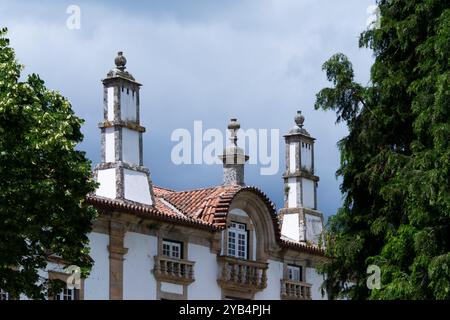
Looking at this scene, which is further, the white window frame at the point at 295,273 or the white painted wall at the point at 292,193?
the white painted wall at the point at 292,193

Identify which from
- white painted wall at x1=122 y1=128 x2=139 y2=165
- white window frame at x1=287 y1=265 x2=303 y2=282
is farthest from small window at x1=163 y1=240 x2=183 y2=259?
white window frame at x1=287 y1=265 x2=303 y2=282

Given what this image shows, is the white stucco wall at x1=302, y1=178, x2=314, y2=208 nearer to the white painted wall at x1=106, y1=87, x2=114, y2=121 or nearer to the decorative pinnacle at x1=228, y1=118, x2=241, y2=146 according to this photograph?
the decorative pinnacle at x1=228, y1=118, x2=241, y2=146

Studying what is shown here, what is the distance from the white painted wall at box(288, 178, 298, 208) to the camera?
50.6m

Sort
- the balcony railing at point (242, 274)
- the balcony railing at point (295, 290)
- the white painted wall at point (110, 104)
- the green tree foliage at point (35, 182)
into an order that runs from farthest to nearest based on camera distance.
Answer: the balcony railing at point (295, 290) < the balcony railing at point (242, 274) < the white painted wall at point (110, 104) < the green tree foliage at point (35, 182)

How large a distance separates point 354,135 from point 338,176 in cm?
121

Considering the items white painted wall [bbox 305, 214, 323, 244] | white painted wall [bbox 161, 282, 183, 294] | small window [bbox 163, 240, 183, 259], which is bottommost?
white painted wall [bbox 161, 282, 183, 294]

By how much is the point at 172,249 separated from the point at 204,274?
1675 mm

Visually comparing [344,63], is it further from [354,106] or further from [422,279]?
[422,279]

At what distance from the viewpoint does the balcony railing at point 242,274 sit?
44.7m

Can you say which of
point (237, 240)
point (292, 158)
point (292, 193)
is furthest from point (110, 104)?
point (292, 193)

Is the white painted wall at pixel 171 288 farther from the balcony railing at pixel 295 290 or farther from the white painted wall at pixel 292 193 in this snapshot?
the white painted wall at pixel 292 193

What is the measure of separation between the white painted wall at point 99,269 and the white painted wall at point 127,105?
440cm

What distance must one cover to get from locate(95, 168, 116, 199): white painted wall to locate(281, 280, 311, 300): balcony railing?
8.98 metres

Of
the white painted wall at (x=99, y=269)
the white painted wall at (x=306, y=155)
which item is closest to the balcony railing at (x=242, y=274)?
the white painted wall at (x=99, y=269)
